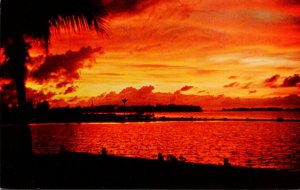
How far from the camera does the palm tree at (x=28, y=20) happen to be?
9727 mm

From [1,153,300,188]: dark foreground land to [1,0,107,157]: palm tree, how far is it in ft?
2.80

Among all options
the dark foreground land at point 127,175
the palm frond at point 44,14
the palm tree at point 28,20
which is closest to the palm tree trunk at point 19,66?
the palm tree at point 28,20

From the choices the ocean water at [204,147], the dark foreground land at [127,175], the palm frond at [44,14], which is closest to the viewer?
the palm frond at [44,14]

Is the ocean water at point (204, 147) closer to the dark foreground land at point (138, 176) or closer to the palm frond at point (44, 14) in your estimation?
the dark foreground land at point (138, 176)

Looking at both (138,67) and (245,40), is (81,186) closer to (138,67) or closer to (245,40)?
(138,67)

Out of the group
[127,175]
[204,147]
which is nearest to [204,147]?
[204,147]

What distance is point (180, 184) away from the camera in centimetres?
993

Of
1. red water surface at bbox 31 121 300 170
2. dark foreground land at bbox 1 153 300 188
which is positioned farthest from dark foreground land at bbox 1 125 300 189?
red water surface at bbox 31 121 300 170

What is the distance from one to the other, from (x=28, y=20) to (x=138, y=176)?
4.59m

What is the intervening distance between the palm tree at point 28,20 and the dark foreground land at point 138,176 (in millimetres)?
852

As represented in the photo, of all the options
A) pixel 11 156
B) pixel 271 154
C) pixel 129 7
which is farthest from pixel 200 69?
pixel 271 154

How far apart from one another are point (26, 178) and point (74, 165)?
198cm

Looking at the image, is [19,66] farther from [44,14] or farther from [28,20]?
[44,14]

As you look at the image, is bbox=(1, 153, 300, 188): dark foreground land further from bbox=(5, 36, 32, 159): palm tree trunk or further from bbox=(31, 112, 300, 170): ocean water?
bbox=(31, 112, 300, 170): ocean water
